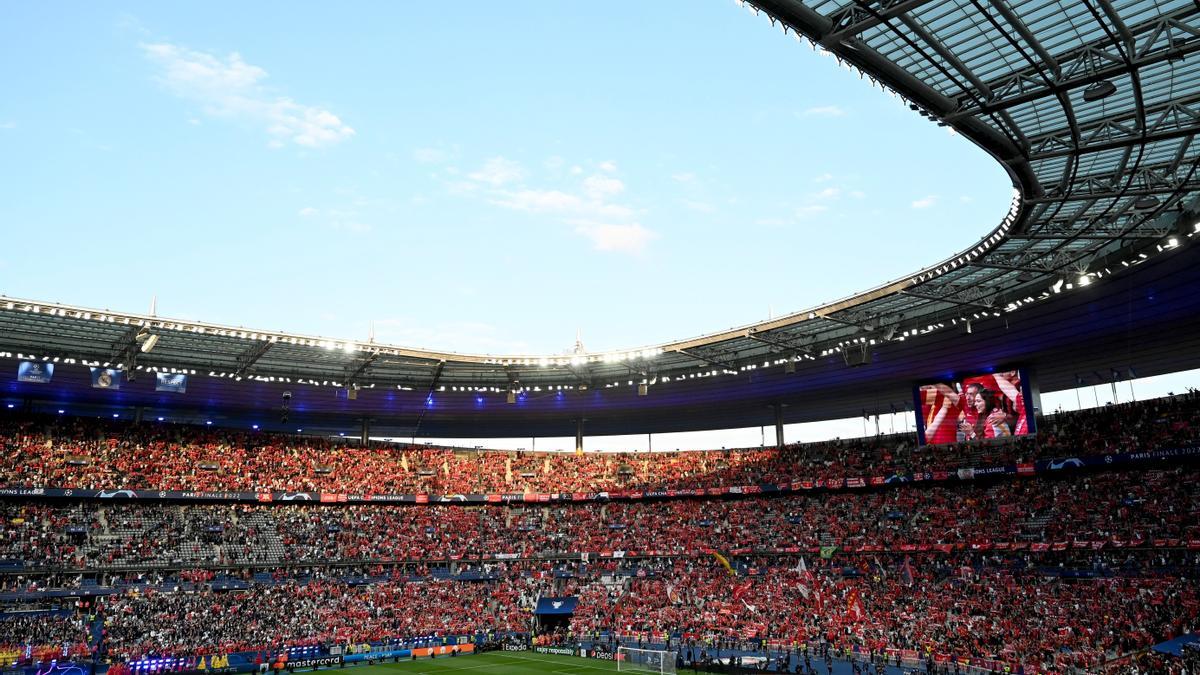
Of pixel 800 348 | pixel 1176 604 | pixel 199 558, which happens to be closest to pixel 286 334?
pixel 199 558

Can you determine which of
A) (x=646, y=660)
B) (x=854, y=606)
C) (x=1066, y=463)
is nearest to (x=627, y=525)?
(x=854, y=606)

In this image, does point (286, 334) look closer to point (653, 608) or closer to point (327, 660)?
point (327, 660)

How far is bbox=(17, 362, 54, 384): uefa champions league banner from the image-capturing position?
48.7m

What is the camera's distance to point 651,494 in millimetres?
67500

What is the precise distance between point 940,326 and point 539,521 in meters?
36.7

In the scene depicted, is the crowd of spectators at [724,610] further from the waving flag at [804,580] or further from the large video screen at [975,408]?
the large video screen at [975,408]

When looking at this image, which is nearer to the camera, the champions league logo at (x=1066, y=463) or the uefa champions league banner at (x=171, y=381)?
the champions league logo at (x=1066, y=463)

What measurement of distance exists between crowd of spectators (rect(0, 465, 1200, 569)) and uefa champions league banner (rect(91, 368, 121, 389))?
334 inches

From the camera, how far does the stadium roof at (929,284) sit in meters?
22.2

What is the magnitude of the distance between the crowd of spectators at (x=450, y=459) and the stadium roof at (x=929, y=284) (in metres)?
3.40

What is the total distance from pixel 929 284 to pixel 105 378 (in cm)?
4924

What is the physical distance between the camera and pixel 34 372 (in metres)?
49.1

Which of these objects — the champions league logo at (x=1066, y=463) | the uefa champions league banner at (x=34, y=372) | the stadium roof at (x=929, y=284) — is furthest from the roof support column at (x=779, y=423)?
the uefa champions league banner at (x=34, y=372)

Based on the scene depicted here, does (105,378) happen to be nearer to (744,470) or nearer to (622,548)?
(622,548)
